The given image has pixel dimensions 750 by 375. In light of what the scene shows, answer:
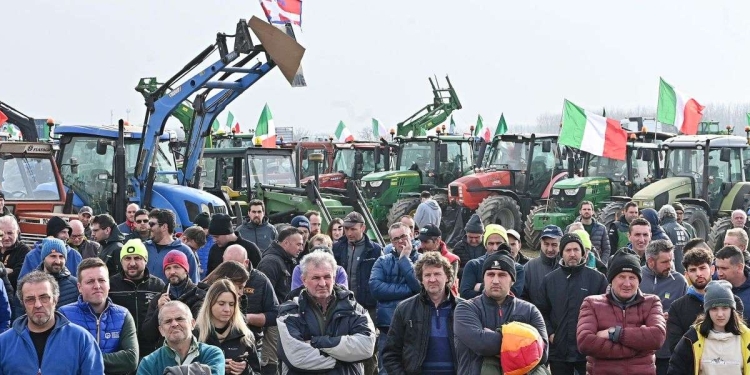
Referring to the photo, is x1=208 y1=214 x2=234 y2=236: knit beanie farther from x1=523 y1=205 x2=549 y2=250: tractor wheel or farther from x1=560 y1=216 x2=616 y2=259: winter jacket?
x1=523 y1=205 x2=549 y2=250: tractor wheel

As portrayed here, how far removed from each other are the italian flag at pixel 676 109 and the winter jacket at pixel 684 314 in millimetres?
16022

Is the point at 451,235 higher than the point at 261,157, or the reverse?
the point at 261,157

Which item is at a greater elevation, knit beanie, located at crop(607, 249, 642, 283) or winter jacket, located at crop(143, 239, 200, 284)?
knit beanie, located at crop(607, 249, 642, 283)

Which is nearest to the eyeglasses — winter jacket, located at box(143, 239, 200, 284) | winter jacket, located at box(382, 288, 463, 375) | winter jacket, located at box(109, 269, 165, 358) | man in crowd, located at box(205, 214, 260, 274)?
winter jacket, located at box(109, 269, 165, 358)

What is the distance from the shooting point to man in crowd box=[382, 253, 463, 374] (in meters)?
6.79

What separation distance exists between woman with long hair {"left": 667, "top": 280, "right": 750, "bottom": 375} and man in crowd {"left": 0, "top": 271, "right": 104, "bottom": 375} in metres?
3.36

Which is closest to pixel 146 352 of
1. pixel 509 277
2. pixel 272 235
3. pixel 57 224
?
pixel 509 277

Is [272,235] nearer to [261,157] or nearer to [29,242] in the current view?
[29,242]

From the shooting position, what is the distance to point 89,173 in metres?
15.9

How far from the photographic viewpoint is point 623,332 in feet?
22.6

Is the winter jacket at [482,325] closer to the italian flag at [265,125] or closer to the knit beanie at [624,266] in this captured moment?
the knit beanie at [624,266]

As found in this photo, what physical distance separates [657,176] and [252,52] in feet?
27.0

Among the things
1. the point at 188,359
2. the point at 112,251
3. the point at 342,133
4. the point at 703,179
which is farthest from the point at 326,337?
the point at 342,133

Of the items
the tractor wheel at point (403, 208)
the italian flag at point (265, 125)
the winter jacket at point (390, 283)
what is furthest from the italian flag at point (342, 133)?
the winter jacket at point (390, 283)
